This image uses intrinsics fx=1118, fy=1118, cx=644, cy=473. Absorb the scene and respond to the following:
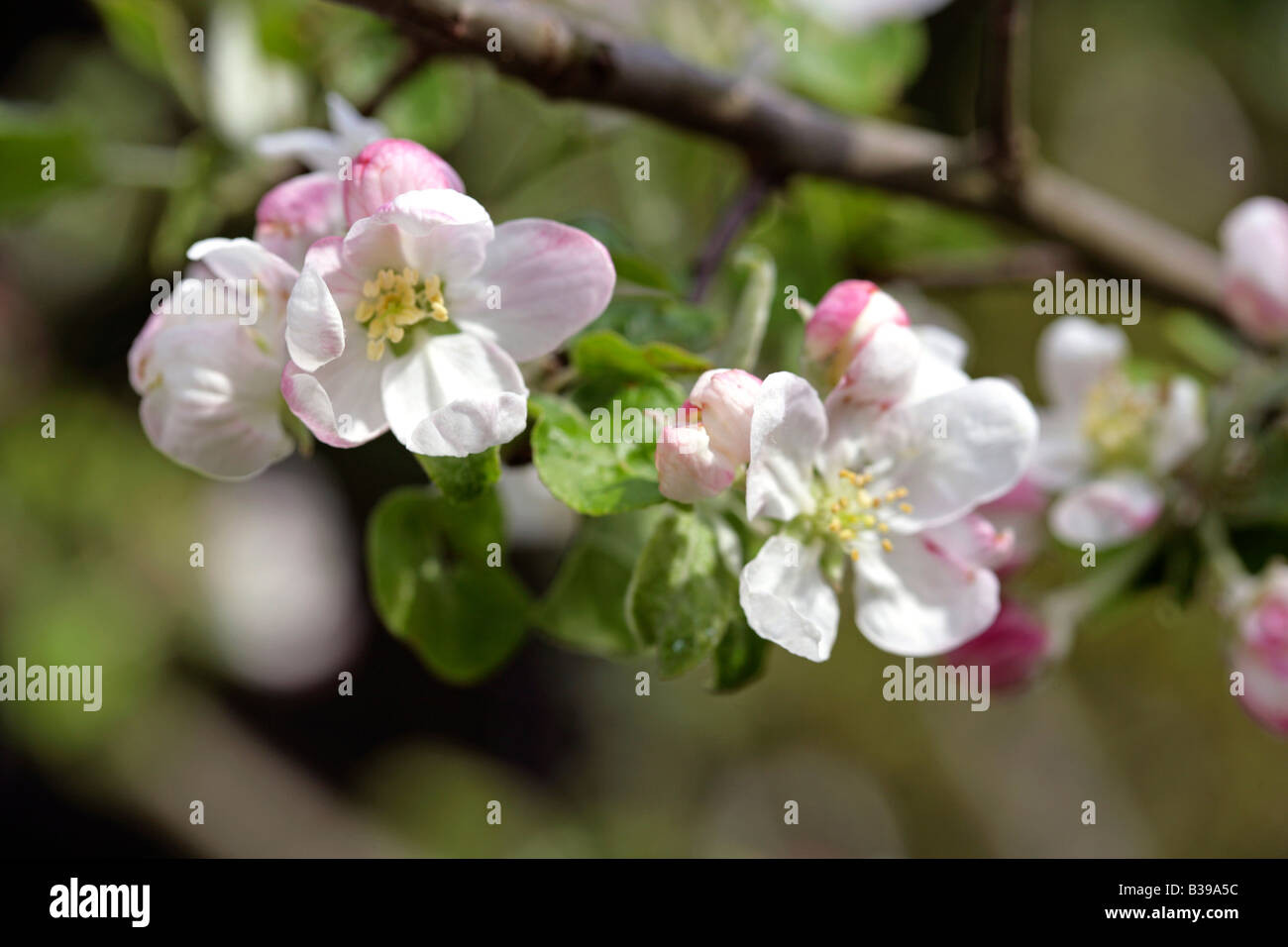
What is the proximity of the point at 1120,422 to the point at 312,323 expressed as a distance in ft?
2.12

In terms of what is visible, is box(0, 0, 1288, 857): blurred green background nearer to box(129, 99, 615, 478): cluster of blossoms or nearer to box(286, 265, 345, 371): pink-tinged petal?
box(129, 99, 615, 478): cluster of blossoms

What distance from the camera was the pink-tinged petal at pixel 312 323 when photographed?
500 mm

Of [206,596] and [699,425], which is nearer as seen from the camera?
[699,425]

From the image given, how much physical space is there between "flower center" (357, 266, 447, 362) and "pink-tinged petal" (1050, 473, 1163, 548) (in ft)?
1.55

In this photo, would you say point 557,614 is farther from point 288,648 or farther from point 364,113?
point 288,648

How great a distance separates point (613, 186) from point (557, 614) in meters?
0.68

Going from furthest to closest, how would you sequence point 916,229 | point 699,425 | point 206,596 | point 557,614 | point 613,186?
point 206,596 < point 613,186 < point 916,229 < point 557,614 < point 699,425

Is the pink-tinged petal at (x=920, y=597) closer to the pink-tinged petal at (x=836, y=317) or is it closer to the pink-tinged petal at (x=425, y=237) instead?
the pink-tinged petal at (x=836, y=317)

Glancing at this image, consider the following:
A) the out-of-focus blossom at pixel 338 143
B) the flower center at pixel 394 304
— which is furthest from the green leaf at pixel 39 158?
the flower center at pixel 394 304

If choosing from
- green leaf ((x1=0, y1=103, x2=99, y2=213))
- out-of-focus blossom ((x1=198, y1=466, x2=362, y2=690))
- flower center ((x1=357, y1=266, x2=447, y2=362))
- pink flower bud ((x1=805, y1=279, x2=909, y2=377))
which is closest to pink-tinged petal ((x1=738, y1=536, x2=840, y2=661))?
pink flower bud ((x1=805, y1=279, x2=909, y2=377))

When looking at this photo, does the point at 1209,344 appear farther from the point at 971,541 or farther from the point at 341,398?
the point at 341,398

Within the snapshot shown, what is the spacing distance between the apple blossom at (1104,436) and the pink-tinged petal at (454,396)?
0.45 metres
